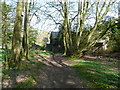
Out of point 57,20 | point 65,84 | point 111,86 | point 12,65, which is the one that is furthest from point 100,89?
point 57,20

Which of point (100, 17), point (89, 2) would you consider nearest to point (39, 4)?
point (89, 2)

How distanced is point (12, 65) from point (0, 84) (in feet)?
9.72

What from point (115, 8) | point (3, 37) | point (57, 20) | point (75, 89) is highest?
point (115, 8)

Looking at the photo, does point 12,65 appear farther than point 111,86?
Yes

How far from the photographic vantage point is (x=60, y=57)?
16672mm

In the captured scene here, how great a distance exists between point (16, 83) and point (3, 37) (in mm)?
4129

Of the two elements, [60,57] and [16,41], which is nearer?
[16,41]

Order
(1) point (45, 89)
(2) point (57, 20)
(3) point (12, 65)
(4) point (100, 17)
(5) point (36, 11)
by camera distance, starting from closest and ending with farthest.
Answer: (1) point (45, 89), (3) point (12, 65), (5) point (36, 11), (4) point (100, 17), (2) point (57, 20)

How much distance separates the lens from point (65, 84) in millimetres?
5852

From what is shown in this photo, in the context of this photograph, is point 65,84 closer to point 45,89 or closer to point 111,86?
point 45,89

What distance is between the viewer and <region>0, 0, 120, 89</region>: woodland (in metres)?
6.12

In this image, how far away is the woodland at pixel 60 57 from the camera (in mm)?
6117

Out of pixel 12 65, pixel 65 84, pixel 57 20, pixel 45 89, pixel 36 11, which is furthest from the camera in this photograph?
pixel 57 20

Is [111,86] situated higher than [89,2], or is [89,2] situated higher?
[89,2]
